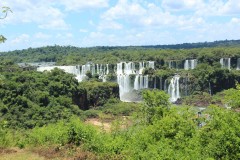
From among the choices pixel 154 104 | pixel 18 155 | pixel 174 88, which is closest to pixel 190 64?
pixel 174 88

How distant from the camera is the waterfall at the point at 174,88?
66.9 meters

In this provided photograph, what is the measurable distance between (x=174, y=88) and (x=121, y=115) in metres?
16.9

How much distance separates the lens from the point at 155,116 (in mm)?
23734

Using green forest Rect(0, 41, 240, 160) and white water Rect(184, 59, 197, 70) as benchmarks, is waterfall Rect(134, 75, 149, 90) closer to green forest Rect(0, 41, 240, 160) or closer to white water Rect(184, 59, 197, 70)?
green forest Rect(0, 41, 240, 160)

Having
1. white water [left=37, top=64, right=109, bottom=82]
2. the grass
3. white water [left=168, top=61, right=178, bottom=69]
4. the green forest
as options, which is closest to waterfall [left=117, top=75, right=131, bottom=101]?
Answer: the green forest

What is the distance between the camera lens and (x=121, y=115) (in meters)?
53.8

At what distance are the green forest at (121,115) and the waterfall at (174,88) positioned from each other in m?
1.08

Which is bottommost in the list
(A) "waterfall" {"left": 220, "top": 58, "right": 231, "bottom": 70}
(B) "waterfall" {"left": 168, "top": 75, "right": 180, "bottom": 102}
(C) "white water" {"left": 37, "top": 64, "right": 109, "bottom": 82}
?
(B) "waterfall" {"left": 168, "top": 75, "right": 180, "bottom": 102}

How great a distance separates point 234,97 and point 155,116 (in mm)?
5337

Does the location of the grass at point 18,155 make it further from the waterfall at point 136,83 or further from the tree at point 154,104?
the waterfall at point 136,83

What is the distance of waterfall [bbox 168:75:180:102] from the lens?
6688 cm

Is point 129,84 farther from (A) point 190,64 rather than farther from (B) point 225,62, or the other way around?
(B) point 225,62

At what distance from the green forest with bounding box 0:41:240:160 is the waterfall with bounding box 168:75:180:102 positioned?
3.53 ft

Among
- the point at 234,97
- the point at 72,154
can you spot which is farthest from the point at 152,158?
the point at 234,97
